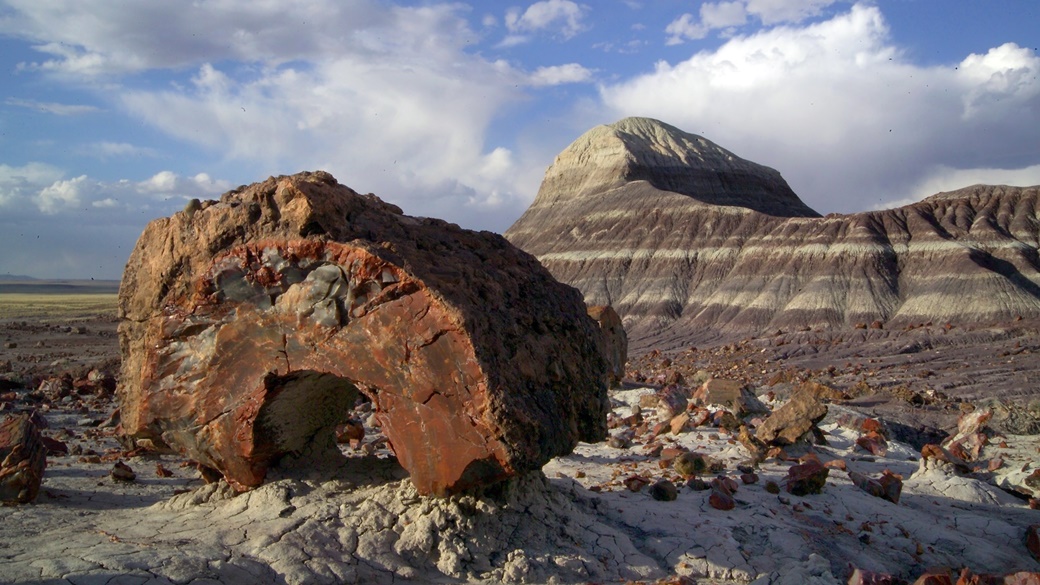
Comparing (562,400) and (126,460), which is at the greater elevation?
(562,400)

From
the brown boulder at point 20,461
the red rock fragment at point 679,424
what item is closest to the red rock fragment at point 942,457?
the red rock fragment at point 679,424

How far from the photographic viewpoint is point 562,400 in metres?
5.93

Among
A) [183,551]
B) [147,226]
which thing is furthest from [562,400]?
[147,226]

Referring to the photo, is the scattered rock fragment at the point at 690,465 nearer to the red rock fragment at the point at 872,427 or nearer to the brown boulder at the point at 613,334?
the red rock fragment at the point at 872,427

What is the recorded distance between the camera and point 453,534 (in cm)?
562

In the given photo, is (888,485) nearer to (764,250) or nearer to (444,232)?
(444,232)

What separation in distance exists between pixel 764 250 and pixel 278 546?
41138mm

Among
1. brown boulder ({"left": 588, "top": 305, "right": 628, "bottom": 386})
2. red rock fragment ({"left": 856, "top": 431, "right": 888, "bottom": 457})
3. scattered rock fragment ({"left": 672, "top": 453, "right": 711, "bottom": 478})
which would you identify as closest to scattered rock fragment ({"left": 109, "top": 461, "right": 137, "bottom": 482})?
scattered rock fragment ({"left": 672, "top": 453, "right": 711, "bottom": 478})

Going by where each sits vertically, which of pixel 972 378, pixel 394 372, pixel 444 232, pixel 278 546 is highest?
pixel 444 232

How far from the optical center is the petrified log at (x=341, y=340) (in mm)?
5277

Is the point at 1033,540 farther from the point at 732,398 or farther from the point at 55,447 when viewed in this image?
the point at 55,447

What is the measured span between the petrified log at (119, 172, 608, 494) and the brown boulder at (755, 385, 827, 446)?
451 cm

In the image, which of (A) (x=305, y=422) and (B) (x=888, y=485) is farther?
(B) (x=888, y=485)

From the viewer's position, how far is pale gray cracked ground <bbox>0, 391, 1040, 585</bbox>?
512 cm
